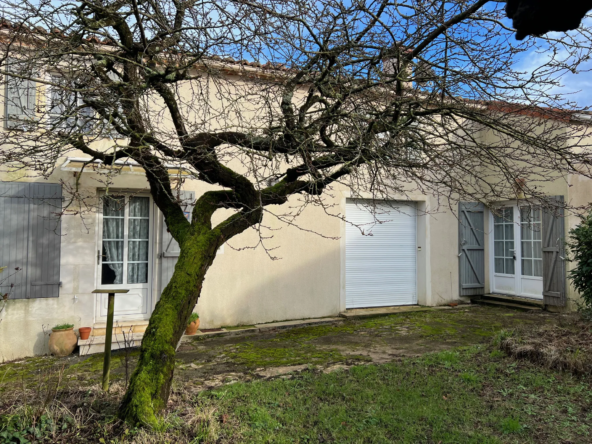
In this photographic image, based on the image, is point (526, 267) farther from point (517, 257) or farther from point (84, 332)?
point (84, 332)

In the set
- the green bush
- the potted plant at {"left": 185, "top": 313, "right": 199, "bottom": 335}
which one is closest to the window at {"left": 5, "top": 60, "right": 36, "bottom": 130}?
the potted plant at {"left": 185, "top": 313, "right": 199, "bottom": 335}

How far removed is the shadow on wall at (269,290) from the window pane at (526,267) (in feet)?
14.4

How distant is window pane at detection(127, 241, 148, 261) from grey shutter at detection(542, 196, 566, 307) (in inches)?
299

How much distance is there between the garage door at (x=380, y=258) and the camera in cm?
928

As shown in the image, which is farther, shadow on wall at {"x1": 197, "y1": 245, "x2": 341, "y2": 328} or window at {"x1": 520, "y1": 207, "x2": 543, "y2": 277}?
window at {"x1": 520, "y1": 207, "x2": 543, "y2": 277}

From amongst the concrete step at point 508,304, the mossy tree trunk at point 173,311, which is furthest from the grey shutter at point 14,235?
the concrete step at point 508,304

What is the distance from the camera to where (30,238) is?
243 inches

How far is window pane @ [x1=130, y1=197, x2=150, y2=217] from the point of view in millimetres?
7160

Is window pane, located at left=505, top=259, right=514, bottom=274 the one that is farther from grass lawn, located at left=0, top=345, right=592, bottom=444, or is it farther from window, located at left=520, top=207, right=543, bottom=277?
grass lawn, located at left=0, top=345, right=592, bottom=444

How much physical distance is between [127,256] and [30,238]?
1.41m

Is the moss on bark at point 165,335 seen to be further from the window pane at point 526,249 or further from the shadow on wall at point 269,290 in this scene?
the window pane at point 526,249

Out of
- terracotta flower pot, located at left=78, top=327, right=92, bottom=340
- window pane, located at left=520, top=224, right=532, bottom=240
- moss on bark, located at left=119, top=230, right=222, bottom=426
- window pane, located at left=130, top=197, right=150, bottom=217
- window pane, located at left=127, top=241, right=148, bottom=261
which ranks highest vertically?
window pane, located at left=130, top=197, right=150, bottom=217

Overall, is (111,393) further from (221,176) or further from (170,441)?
(221,176)

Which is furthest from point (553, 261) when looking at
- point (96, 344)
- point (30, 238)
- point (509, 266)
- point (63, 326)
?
point (30, 238)
